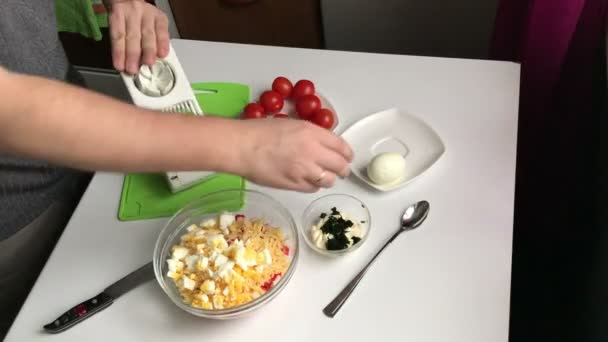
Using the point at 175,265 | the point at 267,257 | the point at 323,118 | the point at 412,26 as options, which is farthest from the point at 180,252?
the point at 412,26

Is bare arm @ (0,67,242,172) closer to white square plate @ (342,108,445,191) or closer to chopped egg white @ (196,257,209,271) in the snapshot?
chopped egg white @ (196,257,209,271)

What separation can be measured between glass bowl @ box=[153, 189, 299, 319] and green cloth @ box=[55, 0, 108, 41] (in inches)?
22.0

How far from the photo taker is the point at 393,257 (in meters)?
0.78

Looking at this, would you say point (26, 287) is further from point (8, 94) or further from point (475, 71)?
point (475, 71)

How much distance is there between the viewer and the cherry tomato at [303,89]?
3.21ft

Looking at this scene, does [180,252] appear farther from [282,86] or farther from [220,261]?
[282,86]

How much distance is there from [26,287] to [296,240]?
55cm

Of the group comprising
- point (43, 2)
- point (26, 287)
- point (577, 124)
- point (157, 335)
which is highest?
point (43, 2)

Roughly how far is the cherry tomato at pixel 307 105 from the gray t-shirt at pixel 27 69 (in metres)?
0.41

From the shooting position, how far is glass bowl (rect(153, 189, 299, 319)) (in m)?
0.70

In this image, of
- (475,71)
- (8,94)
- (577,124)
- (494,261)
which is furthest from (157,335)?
(577,124)

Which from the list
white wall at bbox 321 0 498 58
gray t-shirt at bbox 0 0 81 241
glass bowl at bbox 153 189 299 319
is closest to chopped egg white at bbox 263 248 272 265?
glass bowl at bbox 153 189 299 319

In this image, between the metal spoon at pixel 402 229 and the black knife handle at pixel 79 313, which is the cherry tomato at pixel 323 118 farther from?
the black knife handle at pixel 79 313

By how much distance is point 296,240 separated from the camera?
30.3 inches
